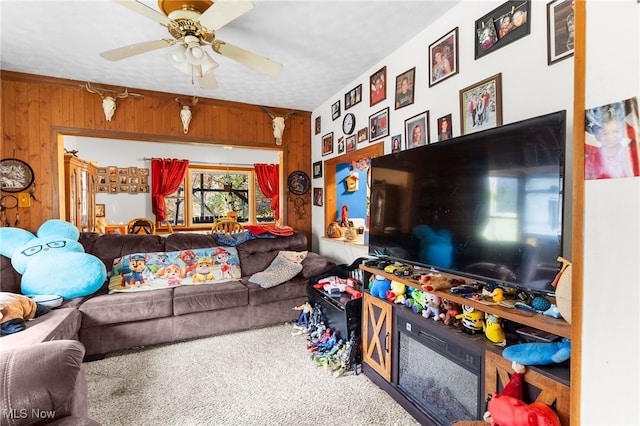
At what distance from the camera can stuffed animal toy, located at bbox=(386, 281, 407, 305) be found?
185 cm

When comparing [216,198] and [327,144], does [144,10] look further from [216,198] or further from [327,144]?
[216,198]

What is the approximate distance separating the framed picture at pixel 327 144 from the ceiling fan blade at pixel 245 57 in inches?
62.4

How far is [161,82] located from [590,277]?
12.5 ft

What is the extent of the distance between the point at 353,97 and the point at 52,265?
3081mm

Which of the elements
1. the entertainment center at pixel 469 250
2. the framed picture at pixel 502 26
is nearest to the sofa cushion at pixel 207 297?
the entertainment center at pixel 469 250

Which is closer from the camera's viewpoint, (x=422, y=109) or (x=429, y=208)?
(x=429, y=208)

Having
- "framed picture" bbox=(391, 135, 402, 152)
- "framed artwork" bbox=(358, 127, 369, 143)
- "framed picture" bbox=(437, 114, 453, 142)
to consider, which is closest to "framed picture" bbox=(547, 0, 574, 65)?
"framed picture" bbox=(437, 114, 453, 142)

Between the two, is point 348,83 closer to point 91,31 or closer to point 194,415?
point 91,31

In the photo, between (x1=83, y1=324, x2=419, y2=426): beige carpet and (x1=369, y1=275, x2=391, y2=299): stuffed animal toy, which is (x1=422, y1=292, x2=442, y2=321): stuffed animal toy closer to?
(x1=369, y1=275, x2=391, y2=299): stuffed animal toy

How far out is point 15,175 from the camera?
310 centimetres

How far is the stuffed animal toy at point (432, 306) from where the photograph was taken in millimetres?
1587

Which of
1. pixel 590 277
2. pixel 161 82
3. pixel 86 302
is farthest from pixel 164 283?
pixel 590 277

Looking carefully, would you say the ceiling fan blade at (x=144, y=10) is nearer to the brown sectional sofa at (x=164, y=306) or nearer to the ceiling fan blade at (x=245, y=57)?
the ceiling fan blade at (x=245, y=57)

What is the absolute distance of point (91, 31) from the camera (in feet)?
7.48
